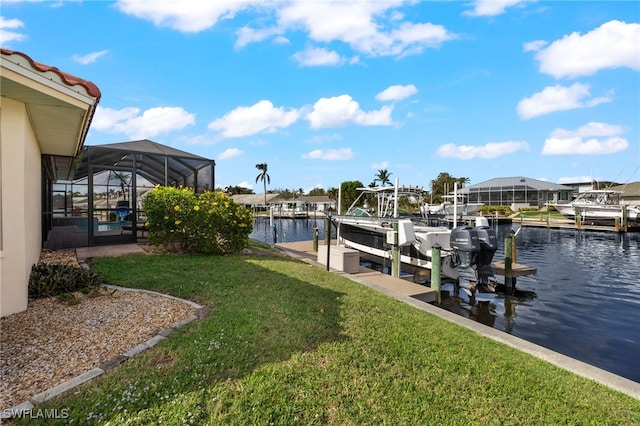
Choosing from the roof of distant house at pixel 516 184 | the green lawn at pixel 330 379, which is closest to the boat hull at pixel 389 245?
the green lawn at pixel 330 379

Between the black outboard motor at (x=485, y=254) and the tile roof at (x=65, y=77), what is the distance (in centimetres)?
1025

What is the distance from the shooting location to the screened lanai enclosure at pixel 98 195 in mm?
10414

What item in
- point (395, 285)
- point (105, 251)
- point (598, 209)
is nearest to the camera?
point (395, 285)

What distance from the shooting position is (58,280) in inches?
210

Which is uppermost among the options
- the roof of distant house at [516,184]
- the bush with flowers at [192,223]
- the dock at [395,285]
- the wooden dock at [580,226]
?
the roof of distant house at [516,184]

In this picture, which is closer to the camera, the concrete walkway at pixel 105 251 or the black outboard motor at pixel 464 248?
the concrete walkway at pixel 105 251

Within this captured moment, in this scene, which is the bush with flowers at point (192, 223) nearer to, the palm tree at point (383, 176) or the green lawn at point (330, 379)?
the green lawn at point (330, 379)

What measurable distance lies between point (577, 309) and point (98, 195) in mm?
14661

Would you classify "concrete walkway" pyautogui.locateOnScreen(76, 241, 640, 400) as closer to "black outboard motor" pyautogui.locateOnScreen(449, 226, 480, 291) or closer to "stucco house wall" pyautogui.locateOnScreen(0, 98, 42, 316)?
"black outboard motor" pyautogui.locateOnScreen(449, 226, 480, 291)

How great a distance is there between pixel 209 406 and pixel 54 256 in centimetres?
772

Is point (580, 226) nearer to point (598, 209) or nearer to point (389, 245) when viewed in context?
point (598, 209)

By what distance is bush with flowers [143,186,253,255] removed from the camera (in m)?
9.08

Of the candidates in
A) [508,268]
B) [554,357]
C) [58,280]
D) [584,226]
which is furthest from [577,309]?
[584,226]

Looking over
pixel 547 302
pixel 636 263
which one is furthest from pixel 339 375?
pixel 636 263
